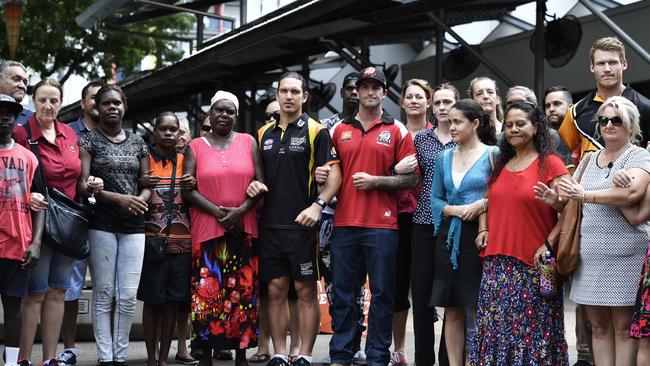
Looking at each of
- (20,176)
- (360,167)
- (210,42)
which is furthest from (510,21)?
(20,176)

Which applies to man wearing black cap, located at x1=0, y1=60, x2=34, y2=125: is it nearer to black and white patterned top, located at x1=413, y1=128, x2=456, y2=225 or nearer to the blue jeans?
the blue jeans

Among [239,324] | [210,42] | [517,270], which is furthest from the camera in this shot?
[210,42]

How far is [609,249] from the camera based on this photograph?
19.7 feet

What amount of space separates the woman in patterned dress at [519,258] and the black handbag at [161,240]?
2488 millimetres

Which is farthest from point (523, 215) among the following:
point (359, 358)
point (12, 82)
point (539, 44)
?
point (539, 44)

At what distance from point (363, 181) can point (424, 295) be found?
0.94m

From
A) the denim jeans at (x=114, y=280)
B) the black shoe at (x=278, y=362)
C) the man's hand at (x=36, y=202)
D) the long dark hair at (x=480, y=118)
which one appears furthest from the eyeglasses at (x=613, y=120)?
the man's hand at (x=36, y=202)

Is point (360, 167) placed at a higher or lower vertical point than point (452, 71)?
lower

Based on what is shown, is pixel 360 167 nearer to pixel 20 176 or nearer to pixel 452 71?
pixel 20 176

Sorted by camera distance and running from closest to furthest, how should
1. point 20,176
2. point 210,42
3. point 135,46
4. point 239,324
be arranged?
point 20,176
point 239,324
point 210,42
point 135,46

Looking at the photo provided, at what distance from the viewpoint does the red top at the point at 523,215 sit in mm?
6309

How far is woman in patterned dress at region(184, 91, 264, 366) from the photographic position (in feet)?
24.2

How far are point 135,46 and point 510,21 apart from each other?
44.7 feet

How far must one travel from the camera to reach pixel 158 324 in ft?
25.3
